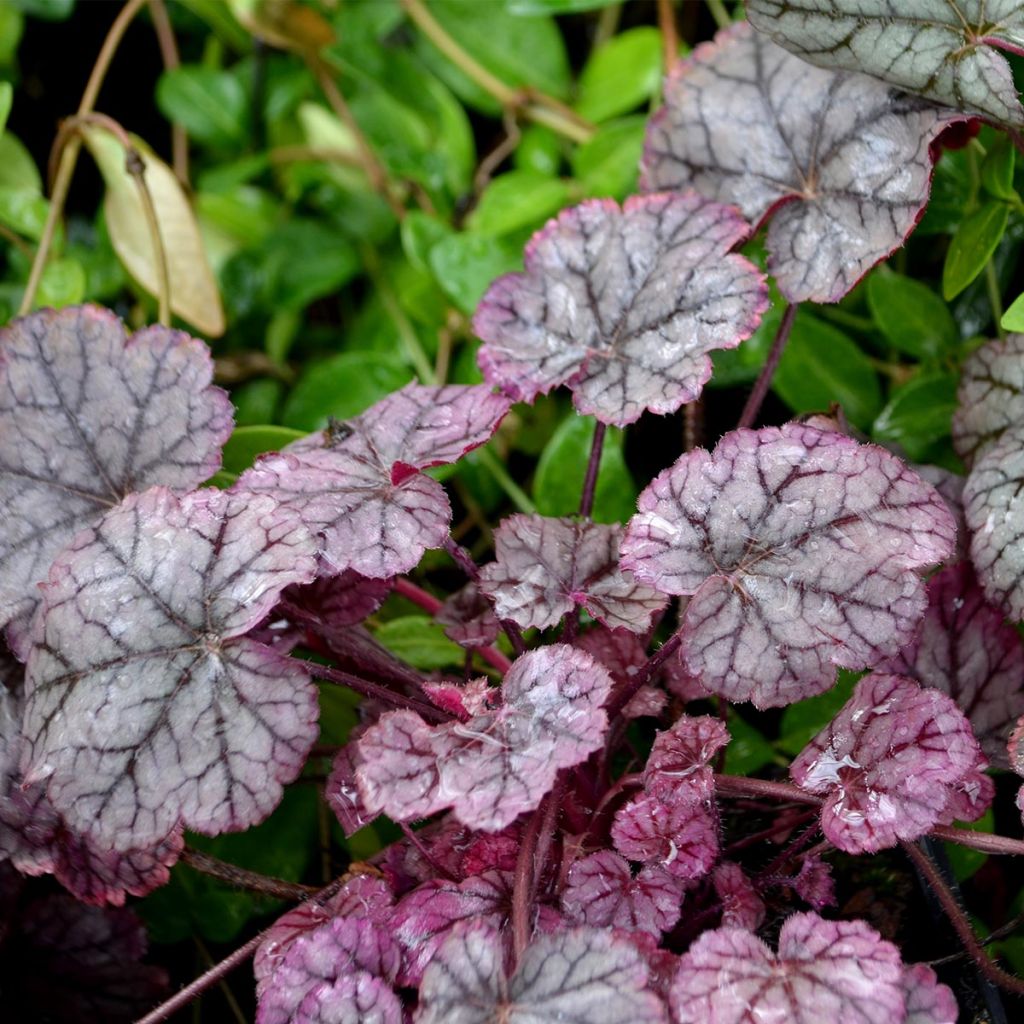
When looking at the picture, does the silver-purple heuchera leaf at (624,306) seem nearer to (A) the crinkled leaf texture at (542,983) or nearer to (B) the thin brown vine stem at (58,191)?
(A) the crinkled leaf texture at (542,983)

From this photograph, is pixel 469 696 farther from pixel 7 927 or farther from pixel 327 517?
pixel 7 927

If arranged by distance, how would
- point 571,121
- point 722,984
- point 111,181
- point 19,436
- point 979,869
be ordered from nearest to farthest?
point 722,984
point 19,436
point 979,869
point 111,181
point 571,121

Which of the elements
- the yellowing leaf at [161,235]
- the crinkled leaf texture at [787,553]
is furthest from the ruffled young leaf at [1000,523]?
the yellowing leaf at [161,235]

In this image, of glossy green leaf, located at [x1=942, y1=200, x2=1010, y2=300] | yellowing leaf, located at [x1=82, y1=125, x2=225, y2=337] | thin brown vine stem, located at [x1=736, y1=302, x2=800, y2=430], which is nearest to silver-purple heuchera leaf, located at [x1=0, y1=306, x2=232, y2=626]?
yellowing leaf, located at [x1=82, y1=125, x2=225, y2=337]

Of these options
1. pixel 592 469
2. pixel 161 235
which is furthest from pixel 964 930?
pixel 161 235

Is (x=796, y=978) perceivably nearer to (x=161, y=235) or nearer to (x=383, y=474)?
(x=383, y=474)

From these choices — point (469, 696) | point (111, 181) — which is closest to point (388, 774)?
point (469, 696)
